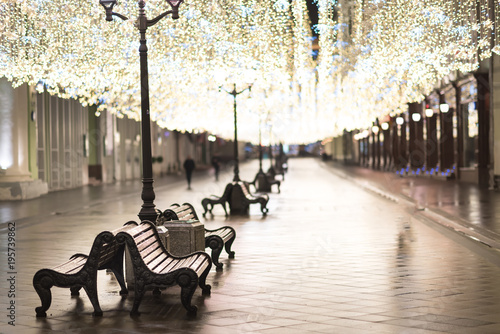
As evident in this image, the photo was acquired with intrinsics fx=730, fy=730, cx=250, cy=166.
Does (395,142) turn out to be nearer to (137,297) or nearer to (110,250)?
(110,250)

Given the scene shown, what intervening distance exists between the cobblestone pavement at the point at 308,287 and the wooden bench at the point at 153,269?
0.27 m

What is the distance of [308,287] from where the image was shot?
886cm

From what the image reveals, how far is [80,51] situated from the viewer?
2098 cm

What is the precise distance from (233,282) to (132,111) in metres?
18.5

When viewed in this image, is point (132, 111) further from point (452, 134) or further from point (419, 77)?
point (452, 134)

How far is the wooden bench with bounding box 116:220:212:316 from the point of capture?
750cm

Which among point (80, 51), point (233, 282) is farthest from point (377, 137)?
point (233, 282)

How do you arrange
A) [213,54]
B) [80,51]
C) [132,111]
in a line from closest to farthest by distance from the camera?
1. [80,51]
2. [213,54]
3. [132,111]

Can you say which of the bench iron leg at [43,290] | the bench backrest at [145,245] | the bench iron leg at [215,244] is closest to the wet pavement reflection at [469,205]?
the bench iron leg at [215,244]

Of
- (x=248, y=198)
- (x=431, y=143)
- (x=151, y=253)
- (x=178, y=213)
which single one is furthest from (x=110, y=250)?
(x=431, y=143)

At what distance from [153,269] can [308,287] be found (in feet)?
6.85

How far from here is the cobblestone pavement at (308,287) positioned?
700 centimetres

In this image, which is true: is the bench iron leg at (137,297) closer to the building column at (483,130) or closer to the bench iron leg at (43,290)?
the bench iron leg at (43,290)

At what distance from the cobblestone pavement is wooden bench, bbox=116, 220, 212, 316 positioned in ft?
0.89
